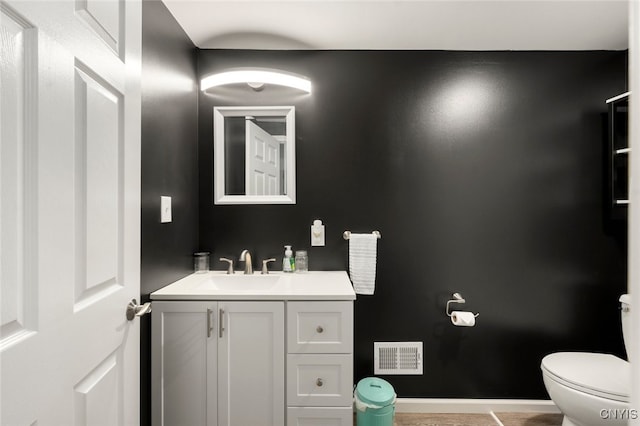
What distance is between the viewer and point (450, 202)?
194cm

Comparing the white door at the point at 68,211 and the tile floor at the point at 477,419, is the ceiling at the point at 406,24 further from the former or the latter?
the tile floor at the point at 477,419

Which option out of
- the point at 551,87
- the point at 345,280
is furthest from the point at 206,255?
the point at 551,87

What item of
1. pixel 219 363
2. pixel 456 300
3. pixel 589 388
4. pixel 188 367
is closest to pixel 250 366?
pixel 219 363

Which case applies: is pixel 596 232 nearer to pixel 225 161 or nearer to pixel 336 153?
pixel 336 153

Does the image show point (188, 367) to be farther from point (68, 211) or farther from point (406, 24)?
point (406, 24)

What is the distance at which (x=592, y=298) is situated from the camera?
193 cm

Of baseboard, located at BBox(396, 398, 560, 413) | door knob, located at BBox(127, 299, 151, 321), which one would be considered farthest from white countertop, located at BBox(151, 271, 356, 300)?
baseboard, located at BBox(396, 398, 560, 413)

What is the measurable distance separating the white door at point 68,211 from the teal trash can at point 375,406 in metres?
1.03

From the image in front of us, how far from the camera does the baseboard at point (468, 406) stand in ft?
6.20

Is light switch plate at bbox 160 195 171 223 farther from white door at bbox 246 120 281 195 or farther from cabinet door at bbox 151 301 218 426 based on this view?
white door at bbox 246 120 281 195

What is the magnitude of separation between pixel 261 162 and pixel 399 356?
4.73 feet

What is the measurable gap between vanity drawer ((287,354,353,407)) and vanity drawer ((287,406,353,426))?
0.02 meters

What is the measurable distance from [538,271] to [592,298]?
369mm

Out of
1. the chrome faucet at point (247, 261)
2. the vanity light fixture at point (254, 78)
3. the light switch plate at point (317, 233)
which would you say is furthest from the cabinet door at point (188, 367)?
the vanity light fixture at point (254, 78)
